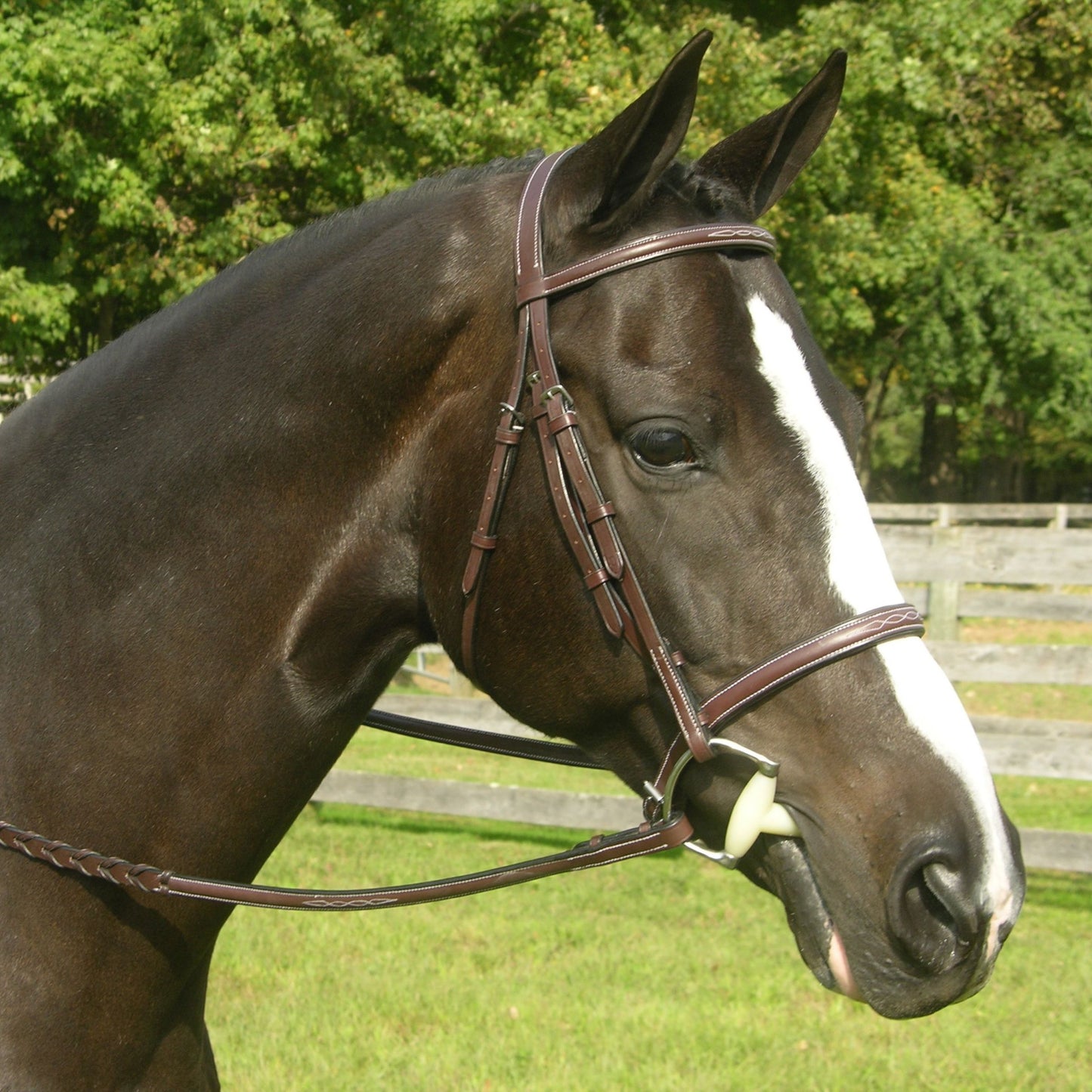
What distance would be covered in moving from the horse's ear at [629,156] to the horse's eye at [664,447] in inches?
14.2

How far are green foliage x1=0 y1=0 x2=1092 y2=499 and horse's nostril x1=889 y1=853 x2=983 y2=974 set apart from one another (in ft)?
26.6

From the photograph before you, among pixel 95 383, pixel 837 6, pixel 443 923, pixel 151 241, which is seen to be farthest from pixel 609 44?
pixel 95 383

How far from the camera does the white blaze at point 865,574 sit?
5.18ft

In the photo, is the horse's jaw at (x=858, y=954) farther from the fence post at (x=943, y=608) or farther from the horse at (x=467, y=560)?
the fence post at (x=943, y=608)

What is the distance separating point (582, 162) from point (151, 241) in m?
12.8

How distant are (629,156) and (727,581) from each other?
0.69 m

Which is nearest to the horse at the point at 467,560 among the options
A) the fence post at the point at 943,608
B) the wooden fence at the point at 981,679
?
the wooden fence at the point at 981,679

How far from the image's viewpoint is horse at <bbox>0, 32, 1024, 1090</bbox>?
168 centimetres

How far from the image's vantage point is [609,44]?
46.8 ft

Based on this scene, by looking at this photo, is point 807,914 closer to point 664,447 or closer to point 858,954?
point 858,954

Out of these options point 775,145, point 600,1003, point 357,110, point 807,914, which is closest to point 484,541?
point 807,914

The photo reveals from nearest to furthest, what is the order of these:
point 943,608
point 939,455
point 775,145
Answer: point 775,145 < point 943,608 < point 939,455

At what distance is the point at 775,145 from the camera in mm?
1971

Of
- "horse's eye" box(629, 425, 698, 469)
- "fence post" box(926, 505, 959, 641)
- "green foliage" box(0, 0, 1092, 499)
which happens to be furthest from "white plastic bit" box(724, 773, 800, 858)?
"green foliage" box(0, 0, 1092, 499)
